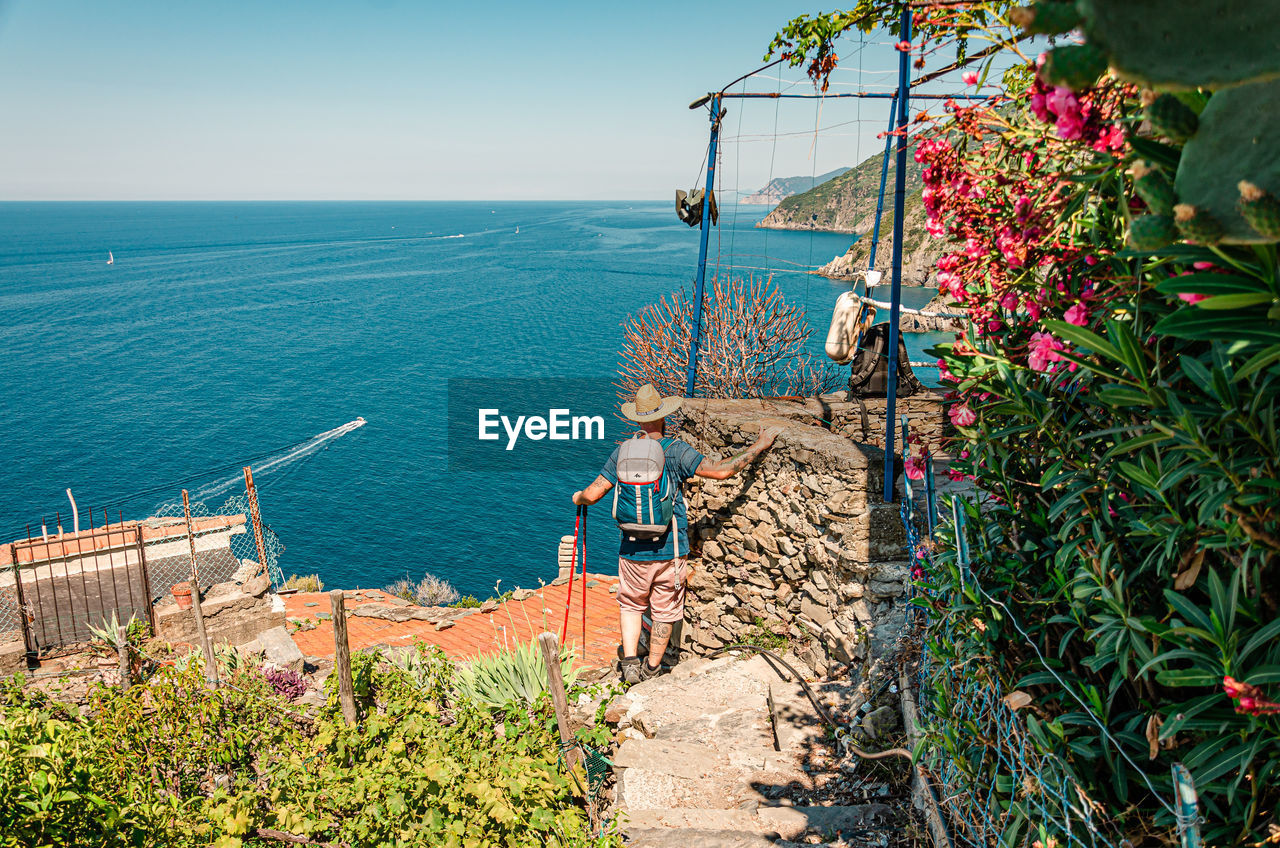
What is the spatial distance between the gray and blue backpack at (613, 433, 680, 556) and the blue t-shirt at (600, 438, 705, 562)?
0.14ft

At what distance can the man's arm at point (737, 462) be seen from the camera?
5.82 m

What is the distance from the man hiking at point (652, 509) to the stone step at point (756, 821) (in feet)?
7.66

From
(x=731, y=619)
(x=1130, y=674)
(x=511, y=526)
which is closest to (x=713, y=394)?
(x=731, y=619)

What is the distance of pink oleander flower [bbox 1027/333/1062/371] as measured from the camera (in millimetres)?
2336

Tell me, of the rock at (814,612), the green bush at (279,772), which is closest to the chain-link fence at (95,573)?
the green bush at (279,772)

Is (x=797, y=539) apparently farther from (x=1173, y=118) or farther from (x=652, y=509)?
Answer: (x=1173, y=118)

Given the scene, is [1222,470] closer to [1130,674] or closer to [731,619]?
[1130,674]

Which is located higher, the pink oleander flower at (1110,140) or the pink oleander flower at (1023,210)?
the pink oleander flower at (1110,140)

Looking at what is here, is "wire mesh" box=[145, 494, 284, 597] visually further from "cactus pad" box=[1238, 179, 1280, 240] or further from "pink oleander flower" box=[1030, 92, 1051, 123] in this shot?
"cactus pad" box=[1238, 179, 1280, 240]

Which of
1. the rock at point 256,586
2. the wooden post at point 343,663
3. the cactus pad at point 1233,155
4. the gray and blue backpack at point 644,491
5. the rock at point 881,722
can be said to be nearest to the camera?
the cactus pad at point 1233,155

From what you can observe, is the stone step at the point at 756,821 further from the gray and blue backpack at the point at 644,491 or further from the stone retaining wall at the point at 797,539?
the gray and blue backpack at the point at 644,491

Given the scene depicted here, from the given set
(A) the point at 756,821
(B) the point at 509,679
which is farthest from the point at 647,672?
(A) the point at 756,821

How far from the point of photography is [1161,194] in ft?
5.30

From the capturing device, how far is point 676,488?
231 inches
